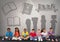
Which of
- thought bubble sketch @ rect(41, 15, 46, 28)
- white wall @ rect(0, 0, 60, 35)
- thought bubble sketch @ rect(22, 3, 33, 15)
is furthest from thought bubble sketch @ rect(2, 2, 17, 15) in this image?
thought bubble sketch @ rect(41, 15, 46, 28)

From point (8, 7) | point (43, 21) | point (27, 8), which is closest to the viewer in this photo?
point (43, 21)

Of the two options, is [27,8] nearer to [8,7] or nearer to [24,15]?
[24,15]

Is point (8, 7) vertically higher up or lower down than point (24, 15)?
higher up

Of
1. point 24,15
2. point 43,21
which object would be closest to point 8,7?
point 24,15

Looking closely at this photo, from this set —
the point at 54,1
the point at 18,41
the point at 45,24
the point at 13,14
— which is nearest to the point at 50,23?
the point at 45,24

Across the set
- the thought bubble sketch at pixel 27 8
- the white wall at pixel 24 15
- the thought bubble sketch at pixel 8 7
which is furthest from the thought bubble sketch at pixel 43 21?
the thought bubble sketch at pixel 8 7

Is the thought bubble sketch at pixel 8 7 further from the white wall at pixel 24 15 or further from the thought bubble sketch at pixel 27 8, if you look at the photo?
the thought bubble sketch at pixel 27 8

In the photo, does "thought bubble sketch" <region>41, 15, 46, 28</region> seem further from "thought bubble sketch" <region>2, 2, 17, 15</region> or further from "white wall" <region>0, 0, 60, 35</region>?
"thought bubble sketch" <region>2, 2, 17, 15</region>

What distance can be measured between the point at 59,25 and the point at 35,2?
5.54ft

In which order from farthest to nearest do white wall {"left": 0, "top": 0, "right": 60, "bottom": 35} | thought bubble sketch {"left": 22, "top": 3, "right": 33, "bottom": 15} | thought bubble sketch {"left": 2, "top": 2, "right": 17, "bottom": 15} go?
thought bubble sketch {"left": 2, "top": 2, "right": 17, "bottom": 15}
thought bubble sketch {"left": 22, "top": 3, "right": 33, "bottom": 15}
white wall {"left": 0, "top": 0, "right": 60, "bottom": 35}

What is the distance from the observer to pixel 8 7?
33.8 feet

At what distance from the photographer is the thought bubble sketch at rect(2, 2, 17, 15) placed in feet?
33.6

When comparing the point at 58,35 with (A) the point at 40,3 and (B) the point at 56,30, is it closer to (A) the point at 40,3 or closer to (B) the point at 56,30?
(B) the point at 56,30

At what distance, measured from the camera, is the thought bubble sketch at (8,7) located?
10.2 m
